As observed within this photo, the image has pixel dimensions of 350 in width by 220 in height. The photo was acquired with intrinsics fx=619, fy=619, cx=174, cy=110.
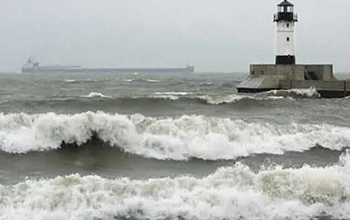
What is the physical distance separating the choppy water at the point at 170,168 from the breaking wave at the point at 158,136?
0.07 feet

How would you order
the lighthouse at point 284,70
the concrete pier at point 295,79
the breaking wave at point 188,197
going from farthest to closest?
the lighthouse at point 284,70, the concrete pier at point 295,79, the breaking wave at point 188,197

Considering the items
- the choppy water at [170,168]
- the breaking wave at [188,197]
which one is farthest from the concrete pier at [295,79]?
the breaking wave at [188,197]

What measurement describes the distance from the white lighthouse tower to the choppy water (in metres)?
13.2

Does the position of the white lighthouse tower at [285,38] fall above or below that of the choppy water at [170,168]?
above

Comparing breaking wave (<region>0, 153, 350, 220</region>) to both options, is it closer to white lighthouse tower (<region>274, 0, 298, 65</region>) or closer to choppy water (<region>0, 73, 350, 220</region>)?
choppy water (<region>0, 73, 350, 220</region>)

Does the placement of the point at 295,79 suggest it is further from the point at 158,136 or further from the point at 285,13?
the point at 158,136

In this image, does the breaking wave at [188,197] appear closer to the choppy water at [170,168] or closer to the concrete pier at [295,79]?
the choppy water at [170,168]

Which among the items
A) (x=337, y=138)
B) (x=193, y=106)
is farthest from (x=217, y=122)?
(x=193, y=106)

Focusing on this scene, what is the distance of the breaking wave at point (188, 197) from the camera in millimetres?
8969

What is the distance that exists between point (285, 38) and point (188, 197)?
2436cm

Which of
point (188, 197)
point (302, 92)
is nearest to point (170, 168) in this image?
point (188, 197)

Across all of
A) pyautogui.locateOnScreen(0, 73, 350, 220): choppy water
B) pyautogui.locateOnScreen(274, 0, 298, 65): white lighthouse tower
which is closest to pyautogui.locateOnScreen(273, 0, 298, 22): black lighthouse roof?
pyautogui.locateOnScreen(274, 0, 298, 65): white lighthouse tower

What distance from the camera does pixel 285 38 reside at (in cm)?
3266

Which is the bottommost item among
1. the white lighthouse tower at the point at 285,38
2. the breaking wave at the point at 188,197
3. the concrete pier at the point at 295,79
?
the breaking wave at the point at 188,197
